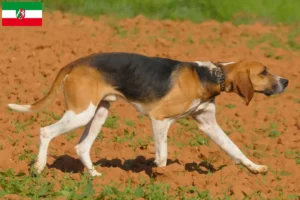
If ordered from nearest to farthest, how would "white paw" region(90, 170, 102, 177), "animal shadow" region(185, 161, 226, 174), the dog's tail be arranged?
"white paw" region(90, 170, 102, 177) < the dog's tail < "animal shadow" region(185, 161, 226, 174)

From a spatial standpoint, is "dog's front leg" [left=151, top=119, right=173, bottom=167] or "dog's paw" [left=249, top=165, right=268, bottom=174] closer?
"dog's front leg" [left=151, top=119, right=173, bottom=167]

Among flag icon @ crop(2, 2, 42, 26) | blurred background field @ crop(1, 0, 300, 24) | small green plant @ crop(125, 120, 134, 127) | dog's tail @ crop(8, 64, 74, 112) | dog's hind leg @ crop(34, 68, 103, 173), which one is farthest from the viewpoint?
blurred background field @ crop(1, 0, 300, 24)

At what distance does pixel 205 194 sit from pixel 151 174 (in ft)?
4.00

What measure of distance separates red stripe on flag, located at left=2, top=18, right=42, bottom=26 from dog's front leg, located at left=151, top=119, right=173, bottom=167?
10.5 m

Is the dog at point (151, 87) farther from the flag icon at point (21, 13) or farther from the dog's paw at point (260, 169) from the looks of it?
the flag icon at point (21, 13)

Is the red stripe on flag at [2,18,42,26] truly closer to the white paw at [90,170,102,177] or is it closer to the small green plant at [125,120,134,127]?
the small green plant at [125,120,134,127]

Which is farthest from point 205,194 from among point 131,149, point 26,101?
point 26,101

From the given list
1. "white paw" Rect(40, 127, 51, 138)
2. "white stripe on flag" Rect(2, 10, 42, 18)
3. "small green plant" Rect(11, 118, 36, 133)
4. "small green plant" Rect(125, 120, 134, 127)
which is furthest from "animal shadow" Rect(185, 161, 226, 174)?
"white stripe on flag" Rect(2, 10, 42, 18)

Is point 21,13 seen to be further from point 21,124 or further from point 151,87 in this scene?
point 151,87

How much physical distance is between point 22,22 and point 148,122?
7984mm

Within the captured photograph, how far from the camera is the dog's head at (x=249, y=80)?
937 cm

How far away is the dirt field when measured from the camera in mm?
9102

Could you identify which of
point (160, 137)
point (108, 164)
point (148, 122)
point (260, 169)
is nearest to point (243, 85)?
point (260, 169)

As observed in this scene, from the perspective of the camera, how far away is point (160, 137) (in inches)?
369
